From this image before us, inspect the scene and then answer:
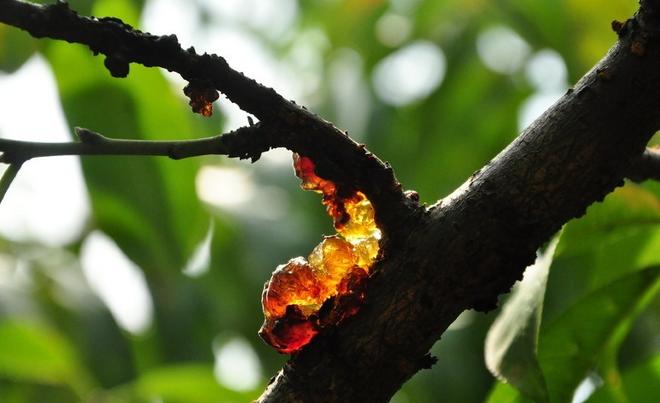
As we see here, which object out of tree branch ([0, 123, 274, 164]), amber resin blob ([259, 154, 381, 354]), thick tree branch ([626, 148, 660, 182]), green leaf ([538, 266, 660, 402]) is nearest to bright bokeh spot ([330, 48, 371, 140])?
green leaf ([538, 266, 660, 402])

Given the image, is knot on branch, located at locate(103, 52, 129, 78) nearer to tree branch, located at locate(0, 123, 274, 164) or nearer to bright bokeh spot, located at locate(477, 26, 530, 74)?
→ tree branch, located at locate(0, 123, 274, 164)

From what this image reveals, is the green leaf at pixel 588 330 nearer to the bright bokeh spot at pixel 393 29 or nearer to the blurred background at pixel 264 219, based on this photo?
the blurred background at pixel 264 219

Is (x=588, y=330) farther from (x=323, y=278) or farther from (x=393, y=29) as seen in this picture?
(x=393, y=29)

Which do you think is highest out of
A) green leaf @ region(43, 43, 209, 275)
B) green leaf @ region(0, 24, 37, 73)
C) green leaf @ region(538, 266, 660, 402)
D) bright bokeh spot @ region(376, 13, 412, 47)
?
bright bokeh spot @ region(376, 13, 412, 47)

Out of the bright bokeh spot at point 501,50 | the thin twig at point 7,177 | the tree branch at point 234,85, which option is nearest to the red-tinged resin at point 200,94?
the tree branch at point 234,85

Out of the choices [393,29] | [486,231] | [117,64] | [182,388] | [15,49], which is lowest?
[486,231]

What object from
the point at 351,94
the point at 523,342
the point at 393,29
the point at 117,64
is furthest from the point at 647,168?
the point at 393,29
